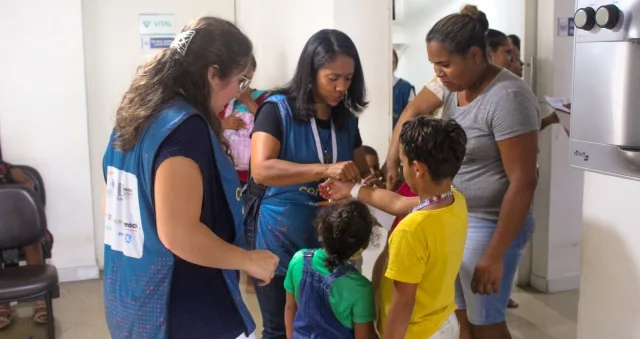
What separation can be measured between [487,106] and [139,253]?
100 centimetres

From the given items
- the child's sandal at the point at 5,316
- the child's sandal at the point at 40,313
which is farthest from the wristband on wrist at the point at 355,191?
the child's sandal at the point at 5,316

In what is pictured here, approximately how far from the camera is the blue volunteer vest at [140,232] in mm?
1219

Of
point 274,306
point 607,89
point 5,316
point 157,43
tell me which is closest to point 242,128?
point 157,43

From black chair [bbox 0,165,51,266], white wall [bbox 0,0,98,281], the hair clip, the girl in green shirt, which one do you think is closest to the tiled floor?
black chair [bbox 0,165,51,266]

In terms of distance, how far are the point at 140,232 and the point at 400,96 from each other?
6.79ft

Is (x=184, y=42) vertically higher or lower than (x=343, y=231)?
higher

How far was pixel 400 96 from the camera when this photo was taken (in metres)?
3.11

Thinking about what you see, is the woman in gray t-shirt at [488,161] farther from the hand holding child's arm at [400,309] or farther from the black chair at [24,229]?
the black chair at [24,229]

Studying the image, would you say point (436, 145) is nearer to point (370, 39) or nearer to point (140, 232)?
point (140, 232)

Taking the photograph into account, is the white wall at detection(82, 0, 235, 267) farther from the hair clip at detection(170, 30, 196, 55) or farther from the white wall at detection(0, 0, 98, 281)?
the hair clip at detection(170, 30, 196, 55)

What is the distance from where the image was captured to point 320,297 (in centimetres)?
174

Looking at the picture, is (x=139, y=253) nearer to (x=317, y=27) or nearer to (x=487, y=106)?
(x=487, y=106)

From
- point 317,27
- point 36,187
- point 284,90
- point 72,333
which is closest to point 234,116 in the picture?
point 317,27

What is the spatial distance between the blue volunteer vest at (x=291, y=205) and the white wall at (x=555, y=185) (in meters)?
1.88
